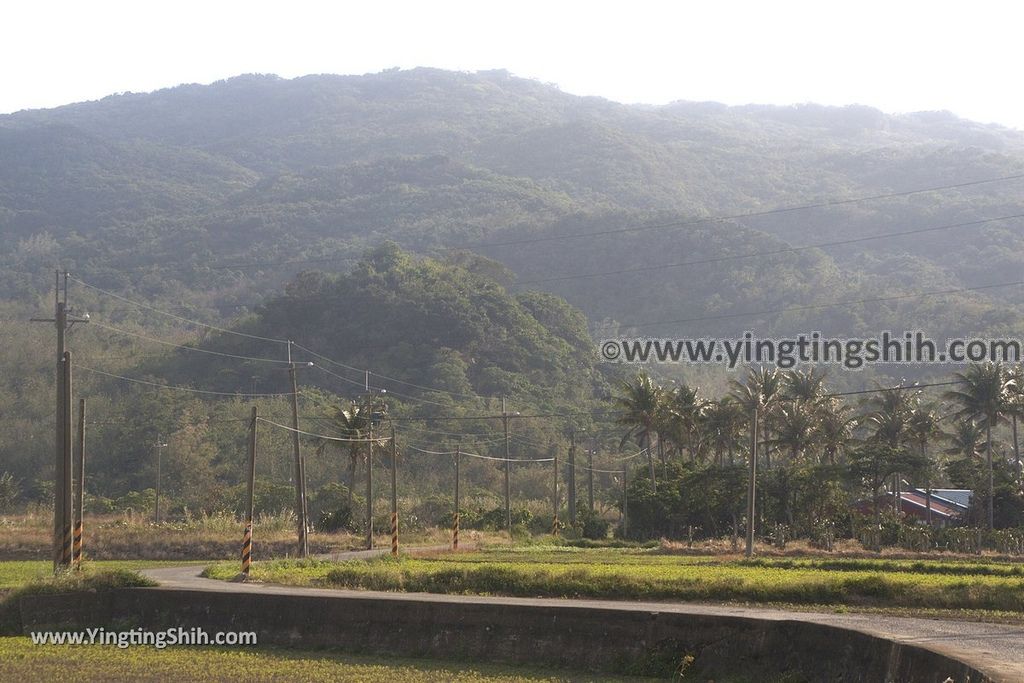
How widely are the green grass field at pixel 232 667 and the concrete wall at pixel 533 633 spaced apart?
0.69m

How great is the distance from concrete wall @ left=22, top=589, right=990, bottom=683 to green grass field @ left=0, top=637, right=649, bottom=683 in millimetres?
692

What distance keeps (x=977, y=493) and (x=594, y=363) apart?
7170 cm

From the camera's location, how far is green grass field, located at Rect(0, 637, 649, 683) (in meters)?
20.2

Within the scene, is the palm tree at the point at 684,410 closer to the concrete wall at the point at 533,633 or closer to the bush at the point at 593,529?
the bush at the point at 593,529

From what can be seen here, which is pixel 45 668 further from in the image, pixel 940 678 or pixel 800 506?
pixel 800 506

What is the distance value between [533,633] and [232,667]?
5461 millimetres

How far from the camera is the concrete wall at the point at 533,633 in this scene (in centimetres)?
1839

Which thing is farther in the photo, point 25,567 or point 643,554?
point 643,554

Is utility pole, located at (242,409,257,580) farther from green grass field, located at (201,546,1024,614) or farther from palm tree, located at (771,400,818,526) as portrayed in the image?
palm tree, located at (771,400,818,526)

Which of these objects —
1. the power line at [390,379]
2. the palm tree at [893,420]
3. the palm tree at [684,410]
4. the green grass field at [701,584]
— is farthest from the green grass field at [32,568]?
the power line at [390,379]

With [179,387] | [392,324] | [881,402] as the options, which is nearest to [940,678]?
[881,402]

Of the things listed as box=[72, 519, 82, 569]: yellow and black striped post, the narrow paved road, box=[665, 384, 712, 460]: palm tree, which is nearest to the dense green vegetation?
box=[665, 384, 712, 460]: palm tree

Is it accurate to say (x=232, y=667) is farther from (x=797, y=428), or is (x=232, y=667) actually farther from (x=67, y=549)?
(x=797, y=428)

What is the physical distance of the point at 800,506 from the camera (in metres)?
60.2
